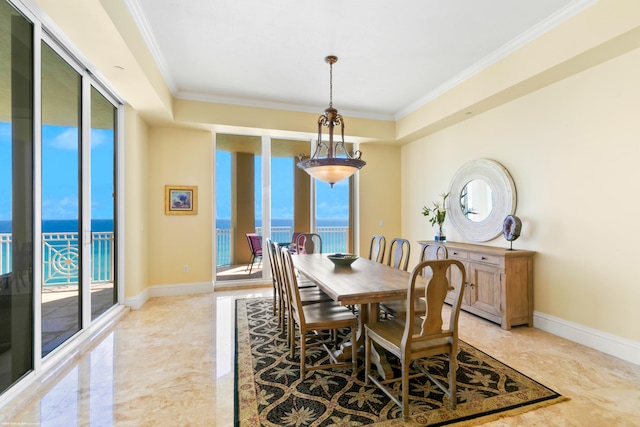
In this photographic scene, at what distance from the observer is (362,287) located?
7.87ft

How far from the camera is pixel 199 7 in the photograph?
271cm

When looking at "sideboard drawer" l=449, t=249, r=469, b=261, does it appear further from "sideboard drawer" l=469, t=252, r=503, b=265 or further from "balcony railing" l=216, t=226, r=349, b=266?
"balcony railing" l=216, t=226, r=349, b=266

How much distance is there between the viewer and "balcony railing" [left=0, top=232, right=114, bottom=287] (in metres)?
2.11

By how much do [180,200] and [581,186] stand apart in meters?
5.32

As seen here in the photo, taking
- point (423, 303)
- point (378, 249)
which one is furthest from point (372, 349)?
point (378, 249)

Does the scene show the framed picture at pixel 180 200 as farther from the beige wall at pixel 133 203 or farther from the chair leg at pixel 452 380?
the chair leg at pixel 452 380

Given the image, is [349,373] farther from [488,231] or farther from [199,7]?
[199,7]

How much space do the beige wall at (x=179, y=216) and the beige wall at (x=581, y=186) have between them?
4424mm

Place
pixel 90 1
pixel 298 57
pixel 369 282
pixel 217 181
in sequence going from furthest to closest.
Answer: pixel 217 181
pixel 298 57
pixel 369 282
pixel 90 1

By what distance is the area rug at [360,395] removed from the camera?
76.1 inches

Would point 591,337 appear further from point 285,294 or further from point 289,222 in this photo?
point 289,222

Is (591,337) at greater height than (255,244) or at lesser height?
lesser

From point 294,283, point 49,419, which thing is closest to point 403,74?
point 294,283

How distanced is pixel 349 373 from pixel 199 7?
3393mm
